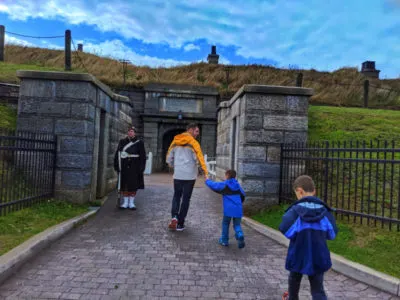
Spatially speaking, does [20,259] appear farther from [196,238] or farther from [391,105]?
[391,105]

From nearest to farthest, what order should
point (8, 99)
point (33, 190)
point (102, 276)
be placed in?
1. point (102, 276)
2. point (33, 190)
3. point (8, 99)

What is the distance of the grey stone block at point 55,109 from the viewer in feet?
23.6

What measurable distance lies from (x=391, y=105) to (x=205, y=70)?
13.0 metres

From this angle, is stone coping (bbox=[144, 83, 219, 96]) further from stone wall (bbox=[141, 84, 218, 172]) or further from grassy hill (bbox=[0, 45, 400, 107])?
grassy hill (bbox=[0, 45, 400, 107])

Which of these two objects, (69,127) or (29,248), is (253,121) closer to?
(69,127)

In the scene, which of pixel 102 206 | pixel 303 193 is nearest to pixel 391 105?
pixel 102 206

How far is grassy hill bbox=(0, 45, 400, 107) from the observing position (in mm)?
22391

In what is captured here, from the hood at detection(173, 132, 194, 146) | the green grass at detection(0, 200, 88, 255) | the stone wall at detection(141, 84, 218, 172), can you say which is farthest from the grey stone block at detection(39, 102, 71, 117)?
the stone wall at detection(141, 84, 218, 172)

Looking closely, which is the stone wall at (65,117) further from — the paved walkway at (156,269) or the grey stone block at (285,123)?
the grey stone block at (285,123)

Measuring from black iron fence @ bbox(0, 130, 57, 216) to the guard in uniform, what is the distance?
1.39m

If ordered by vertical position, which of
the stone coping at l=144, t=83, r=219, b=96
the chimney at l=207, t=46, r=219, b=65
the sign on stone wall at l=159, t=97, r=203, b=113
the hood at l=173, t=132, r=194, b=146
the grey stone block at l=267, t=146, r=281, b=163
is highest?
the chimney at l=207, t=46, r=219, b=65

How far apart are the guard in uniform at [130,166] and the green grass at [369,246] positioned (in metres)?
4.18

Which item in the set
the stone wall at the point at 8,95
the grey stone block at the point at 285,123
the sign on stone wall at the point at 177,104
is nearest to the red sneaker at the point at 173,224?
the grey stone block at the point at 285,123

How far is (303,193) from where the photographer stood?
3225 mm
